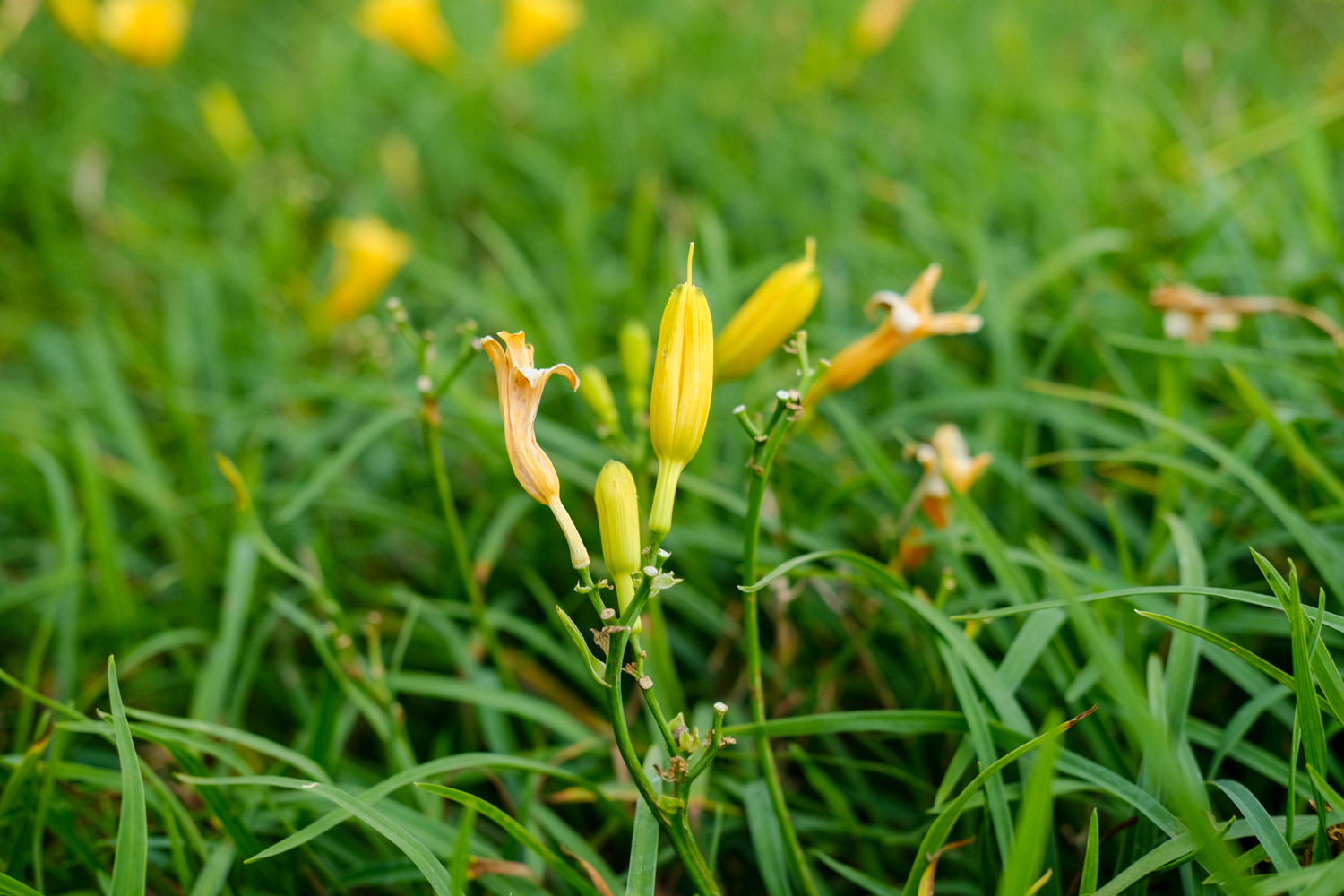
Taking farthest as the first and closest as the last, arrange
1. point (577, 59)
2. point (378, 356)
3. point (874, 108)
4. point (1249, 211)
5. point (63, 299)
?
point (577, 59) → point (874, 108) → point (63, 299) → point (1249, 211) → point (378, 356)

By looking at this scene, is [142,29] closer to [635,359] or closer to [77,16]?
[77,16]

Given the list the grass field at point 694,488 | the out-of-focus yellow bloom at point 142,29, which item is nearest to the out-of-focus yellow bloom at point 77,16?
the out-of-focus yellow bloom at point 142,29

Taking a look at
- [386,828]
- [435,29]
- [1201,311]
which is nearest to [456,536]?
[386,828]

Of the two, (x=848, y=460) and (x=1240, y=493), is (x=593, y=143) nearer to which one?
(x=848, y=460)

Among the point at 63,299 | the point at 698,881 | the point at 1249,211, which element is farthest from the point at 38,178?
the point at 1249,211

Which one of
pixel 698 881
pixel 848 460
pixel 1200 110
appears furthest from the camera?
pixel 1200 110

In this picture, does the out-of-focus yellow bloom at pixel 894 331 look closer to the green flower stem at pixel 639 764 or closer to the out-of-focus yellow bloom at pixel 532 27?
the green flower stem at pixel 639 764
